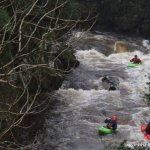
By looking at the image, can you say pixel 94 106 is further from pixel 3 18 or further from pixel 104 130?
pixel 3 18

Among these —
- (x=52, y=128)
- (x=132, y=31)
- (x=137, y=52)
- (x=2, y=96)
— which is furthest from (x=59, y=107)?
(x=132, y=31)

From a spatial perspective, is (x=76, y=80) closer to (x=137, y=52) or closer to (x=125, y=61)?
(x=125, y=61)

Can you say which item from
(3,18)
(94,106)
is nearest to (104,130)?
(94,106)

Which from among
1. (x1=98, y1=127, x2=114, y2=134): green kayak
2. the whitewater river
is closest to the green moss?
the whitewater river

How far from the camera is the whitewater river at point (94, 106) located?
12.3m

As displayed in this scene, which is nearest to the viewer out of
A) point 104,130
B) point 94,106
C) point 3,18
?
point 3,18

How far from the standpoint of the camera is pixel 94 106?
15.0 metres

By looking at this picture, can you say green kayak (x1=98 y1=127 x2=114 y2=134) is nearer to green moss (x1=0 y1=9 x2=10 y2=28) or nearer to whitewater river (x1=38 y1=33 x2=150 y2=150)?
whitewater river (x1=38 y1=33 x2=150 y2=150)

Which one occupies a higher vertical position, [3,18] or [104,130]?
[3,18]

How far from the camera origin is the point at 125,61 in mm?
21797

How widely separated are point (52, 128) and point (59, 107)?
1.79 metres

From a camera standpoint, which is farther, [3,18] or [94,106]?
[94,106]

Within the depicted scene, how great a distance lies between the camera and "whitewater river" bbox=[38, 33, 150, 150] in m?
12.3

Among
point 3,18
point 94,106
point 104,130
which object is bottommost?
point 94,106
